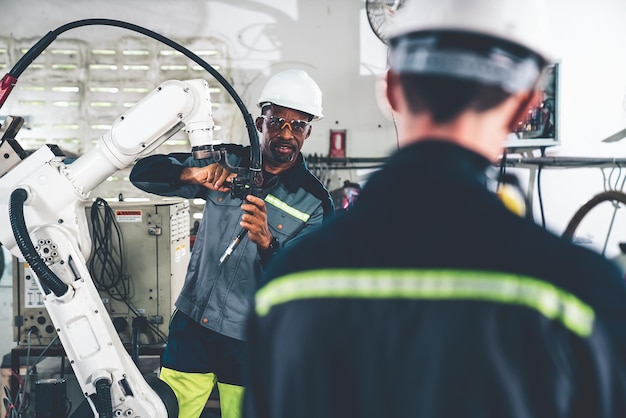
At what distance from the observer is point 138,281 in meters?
2.95

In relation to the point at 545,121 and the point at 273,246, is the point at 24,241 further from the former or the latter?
the point at 545,121

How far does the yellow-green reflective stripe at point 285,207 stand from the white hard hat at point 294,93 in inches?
15.8

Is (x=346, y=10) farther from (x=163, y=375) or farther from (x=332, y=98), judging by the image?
(x=163, y=375)

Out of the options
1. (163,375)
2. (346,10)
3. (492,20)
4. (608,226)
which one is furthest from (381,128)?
(492,20)

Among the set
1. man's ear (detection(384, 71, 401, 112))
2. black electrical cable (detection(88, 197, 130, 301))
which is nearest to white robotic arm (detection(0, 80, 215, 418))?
black electrical cable (detection(88, 197, 130, 301))

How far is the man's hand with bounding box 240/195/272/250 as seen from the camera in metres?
2.00

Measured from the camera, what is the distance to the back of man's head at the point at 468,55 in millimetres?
654

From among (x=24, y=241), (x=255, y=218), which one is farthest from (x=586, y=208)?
(x=24, y=241)

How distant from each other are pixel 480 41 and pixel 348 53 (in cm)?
323

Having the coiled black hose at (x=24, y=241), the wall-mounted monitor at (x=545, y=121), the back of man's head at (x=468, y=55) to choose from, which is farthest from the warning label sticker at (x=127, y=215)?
the back of man's head at (x=468, y=55)

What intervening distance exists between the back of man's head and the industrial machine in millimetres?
1289

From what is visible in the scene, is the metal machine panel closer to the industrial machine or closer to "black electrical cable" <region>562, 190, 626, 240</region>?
the industrial machine

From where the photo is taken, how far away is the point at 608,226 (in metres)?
3.74

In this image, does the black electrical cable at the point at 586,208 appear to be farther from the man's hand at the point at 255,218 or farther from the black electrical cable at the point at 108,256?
the black electrical cable at the point at 108,256
